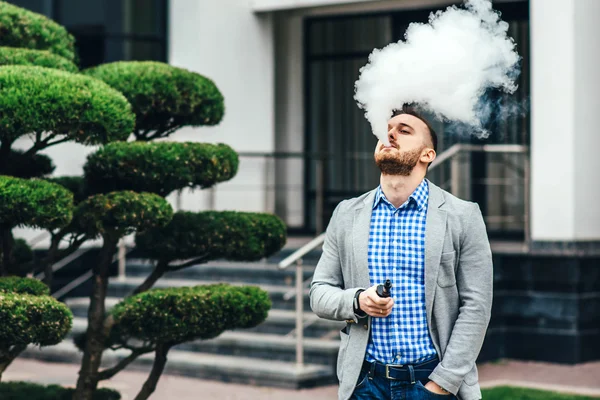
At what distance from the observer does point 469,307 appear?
3.85 meters

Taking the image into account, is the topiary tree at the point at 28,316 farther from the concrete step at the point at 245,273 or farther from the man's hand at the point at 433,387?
the concrete step at the point at 245,273

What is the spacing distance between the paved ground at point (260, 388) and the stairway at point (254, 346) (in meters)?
0.11

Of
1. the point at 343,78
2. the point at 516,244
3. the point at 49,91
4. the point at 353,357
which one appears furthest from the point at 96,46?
the point at 353,357

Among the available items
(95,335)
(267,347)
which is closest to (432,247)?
(95,335)

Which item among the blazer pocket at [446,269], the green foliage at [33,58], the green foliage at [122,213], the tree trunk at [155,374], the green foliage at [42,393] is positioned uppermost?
the green foliage at [33,58]

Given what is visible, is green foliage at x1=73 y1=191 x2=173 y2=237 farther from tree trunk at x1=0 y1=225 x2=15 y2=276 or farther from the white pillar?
the white pillar

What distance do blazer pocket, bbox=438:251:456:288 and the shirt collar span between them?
8.5 inches

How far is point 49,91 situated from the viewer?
5.80m

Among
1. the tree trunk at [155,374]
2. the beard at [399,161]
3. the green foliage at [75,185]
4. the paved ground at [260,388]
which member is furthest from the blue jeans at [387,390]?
the paved ground at [260,388]

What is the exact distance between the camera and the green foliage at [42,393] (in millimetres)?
6949

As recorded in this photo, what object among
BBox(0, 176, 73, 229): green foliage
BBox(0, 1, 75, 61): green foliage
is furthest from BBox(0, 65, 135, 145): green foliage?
BBox(0, 1, 75, 61): green foliage

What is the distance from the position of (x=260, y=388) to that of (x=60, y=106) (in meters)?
4.47

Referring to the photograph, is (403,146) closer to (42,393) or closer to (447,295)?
(447,295)

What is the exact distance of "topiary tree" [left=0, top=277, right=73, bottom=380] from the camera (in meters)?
5.67
